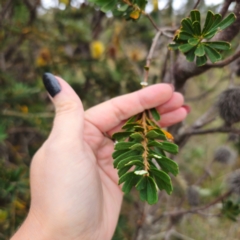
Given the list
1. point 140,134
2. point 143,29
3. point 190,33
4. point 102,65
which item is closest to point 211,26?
point 190,33

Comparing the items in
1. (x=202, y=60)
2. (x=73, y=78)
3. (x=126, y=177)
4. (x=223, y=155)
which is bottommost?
(x=223, y=155)

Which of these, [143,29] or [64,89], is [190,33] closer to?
[64,89]

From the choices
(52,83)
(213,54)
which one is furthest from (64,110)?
(213,54)

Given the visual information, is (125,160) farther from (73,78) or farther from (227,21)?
(73,78)

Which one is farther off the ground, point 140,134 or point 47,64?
point 140,134

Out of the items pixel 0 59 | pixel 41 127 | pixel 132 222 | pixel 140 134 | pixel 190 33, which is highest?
pixel 190 33

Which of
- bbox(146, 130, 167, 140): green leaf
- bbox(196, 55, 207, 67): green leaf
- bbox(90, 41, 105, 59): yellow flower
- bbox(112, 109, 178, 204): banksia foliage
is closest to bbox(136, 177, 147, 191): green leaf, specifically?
bbox(112, 109, 178, 204): banksia foliage

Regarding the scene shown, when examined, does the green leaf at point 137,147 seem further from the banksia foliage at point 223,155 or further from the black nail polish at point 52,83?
the banksia foliage at point 223,155

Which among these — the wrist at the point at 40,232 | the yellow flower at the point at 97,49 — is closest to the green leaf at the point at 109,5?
the wrist at the point at 40,232
